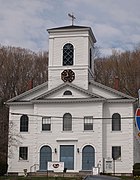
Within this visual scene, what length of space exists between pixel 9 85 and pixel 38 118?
2393cm

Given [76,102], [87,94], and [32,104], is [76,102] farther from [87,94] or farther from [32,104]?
[32,104]

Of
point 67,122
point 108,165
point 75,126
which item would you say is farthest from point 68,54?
point 108,165

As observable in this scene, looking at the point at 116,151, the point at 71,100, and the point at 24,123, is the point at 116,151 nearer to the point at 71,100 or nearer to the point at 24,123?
the point at 71,100

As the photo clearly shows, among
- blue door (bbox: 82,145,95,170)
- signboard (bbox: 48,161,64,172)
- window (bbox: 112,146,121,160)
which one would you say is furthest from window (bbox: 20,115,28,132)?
window (bbox: 112,146,121,160)

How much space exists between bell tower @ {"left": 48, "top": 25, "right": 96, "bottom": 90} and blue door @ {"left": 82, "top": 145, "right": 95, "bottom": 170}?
6876 mm

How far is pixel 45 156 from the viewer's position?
4369 centimetres

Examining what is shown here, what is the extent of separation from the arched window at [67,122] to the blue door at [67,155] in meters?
1.78

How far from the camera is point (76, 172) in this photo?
41938mm

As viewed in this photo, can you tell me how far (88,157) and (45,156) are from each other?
432 centimetres

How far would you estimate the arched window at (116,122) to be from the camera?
43.6 m

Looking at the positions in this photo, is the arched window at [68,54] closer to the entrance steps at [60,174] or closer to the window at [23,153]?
the window at [23,153]

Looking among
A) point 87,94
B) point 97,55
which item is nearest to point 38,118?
point 87,94

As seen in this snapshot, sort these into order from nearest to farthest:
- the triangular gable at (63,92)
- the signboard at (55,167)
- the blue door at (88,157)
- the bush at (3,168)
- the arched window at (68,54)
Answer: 1. the bush at (3,168)
2. the signboard at (55,167)
3. the blue door at (88,157)
4. the triangular gable at (63,92)
5. the arched window at (68,54)

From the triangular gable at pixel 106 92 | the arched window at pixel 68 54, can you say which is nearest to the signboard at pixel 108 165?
the triangular gable at pixel 106 92
